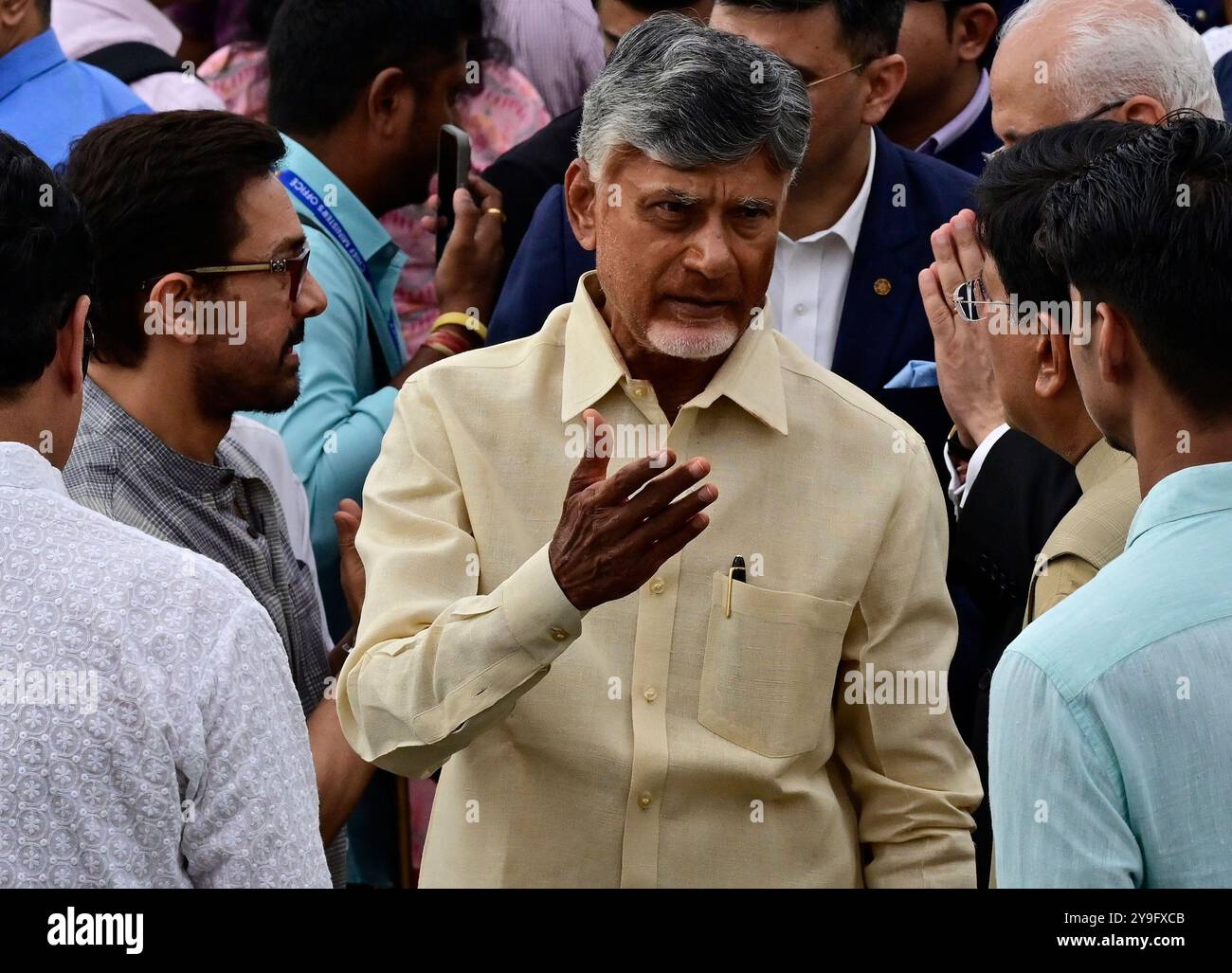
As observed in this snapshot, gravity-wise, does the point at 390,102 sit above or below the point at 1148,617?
above

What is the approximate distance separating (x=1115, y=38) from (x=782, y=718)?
6.70 feet

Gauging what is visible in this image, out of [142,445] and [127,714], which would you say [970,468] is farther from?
[127,714]

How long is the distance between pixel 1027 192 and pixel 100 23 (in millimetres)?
3820

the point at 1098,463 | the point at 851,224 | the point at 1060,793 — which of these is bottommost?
the point at 1060,793

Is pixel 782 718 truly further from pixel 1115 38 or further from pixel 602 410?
pixel 1115 38

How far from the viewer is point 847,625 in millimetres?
3221

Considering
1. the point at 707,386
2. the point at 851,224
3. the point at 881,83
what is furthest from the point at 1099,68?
the point at 707,386

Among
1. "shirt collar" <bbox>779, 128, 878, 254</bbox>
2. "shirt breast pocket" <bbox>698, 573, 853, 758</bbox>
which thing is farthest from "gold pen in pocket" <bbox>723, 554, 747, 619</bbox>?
"shirt collar" <bbox>779, 128, 878, 254</bbox>

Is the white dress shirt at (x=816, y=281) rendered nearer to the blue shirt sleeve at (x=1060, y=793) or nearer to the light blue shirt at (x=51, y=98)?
the light blue shirt at (x=51, y=98)

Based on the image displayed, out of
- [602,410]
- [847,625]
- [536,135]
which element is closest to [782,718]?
[847,625]

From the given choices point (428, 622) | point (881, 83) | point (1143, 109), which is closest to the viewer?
point (428, 622)

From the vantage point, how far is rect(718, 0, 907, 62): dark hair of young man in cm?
441

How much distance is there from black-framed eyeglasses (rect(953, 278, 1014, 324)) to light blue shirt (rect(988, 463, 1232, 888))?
1720mm

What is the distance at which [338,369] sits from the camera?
4672 millimetres
